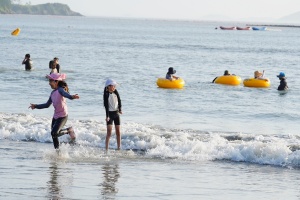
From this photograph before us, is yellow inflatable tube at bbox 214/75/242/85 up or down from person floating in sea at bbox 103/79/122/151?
down

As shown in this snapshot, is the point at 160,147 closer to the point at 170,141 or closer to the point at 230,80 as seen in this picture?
the point at 170,141

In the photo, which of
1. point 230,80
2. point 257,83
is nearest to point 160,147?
point 257,83

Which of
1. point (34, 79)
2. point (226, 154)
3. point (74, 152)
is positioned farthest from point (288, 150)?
point (34, 79)

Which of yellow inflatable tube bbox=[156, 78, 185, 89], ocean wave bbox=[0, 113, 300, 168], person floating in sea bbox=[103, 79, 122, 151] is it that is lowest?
yellow inflatable tube bbox=[156, 78, 185, 89]

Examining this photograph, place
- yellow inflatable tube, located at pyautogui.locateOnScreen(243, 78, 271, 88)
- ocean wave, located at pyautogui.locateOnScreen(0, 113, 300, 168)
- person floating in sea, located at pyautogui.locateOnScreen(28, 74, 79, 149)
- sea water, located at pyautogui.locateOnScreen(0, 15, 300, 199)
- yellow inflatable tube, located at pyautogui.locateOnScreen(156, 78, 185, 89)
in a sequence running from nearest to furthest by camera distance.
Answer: sea water, located at pyautogui.locateOnScreen(0, 15, 300, 199) → person floating in sea, located at pyautogui.locateOnScreen(28, 74, 79, 149) → ocean wave, located at pyautogui.locateOnScreen(0, 113, 300, 168) → yellow inflatable tube, located at pyautogui.locateOnScreen(156, 78, 185, 89) → yellow inflatable tube, located at pyautogui.locateOnScreen(243, 78, 271, 88)

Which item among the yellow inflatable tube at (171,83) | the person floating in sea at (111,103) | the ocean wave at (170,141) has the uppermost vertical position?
the person floating in sea at (111,103)

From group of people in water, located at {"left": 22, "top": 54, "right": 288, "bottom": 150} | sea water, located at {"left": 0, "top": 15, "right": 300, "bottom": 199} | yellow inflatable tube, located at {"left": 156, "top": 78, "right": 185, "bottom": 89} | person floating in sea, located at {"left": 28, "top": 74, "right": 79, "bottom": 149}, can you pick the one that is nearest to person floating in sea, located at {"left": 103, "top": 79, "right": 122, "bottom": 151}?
group of people in water, located at {"left": 22, "top": 54, "right": 288, "bottom": 150}

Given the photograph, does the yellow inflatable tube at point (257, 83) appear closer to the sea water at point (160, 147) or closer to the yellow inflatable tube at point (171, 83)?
the sea water at point (160, 147)

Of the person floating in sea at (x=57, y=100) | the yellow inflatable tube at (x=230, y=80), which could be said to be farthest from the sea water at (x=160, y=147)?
the yellow inflatable tube at (x=230, y=80)

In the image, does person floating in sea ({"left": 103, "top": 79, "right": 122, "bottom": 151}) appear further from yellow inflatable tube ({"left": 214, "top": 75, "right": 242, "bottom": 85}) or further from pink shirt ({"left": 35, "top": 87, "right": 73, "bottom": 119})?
yellow inflatable tube ({"left": 214, "top": 75, "right": 242, "bottom": 85})

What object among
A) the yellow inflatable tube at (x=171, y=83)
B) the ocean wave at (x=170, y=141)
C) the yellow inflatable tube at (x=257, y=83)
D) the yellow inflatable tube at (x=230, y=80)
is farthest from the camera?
the yellow inflatable tube at (x=230, y=80)

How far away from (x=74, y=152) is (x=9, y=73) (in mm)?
24502

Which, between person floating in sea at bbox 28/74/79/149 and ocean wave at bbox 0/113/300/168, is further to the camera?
ocean wave at bbox 0/113/300/168

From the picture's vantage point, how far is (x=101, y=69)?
4700 centimetres
